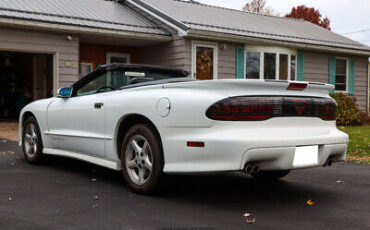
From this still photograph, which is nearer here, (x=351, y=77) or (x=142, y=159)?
(x=142, y=159)

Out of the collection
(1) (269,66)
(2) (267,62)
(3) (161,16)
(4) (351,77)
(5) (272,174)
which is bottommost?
(5) (272,174)

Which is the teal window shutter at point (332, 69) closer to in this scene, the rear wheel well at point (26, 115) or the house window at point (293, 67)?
the house window at point (293, 67)

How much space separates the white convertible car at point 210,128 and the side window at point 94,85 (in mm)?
225

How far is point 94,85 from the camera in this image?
5082 millimetres

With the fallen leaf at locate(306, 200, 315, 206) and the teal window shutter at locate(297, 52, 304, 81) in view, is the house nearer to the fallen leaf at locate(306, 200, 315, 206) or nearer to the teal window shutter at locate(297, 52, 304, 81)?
the teal window shutter at locate(297, 52, 304, 81)

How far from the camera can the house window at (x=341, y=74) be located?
17.4m

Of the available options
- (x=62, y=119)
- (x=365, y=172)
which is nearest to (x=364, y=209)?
(x=365, y=172)

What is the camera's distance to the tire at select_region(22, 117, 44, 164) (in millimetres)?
5774

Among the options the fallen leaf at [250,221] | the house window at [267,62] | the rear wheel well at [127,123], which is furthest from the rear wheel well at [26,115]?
the house window at [267,62]

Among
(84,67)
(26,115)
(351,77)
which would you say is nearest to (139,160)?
(26,115)

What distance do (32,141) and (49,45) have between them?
21.5 feet

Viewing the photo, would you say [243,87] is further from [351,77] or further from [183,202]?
[351,77]

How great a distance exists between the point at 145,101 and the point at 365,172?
3378mm

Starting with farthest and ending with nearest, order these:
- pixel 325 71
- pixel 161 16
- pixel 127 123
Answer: pixel 325 71 → pixel 161 16 → pixel 127 123
